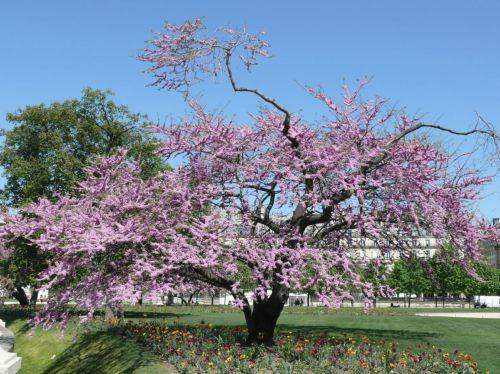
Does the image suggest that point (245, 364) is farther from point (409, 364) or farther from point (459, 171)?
point (459, 171)

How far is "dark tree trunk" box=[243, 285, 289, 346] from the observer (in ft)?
55.8

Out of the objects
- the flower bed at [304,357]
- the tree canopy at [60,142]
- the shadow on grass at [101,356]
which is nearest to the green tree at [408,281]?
the tree canopy at [60,142]

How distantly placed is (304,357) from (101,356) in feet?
28.9

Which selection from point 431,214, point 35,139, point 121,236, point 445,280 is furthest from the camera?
point 445,280

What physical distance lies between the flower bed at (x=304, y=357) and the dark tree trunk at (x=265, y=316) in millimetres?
425

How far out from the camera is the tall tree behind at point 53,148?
36.7m

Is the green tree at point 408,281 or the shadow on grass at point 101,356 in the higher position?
the green tree at point 408,281

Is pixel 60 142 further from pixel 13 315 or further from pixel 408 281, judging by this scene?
pixel 408 281

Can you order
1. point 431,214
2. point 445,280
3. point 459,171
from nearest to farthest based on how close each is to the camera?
1. point 431,214
2. point 459,171
3. point 445,280

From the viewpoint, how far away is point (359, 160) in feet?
51.0

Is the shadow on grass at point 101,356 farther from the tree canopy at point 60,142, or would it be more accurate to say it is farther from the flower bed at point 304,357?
the tree canopy at point 60,142

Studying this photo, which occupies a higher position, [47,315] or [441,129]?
[441,129]

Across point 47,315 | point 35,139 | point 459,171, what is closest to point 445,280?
point 35,139

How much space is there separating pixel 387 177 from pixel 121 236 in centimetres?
756
